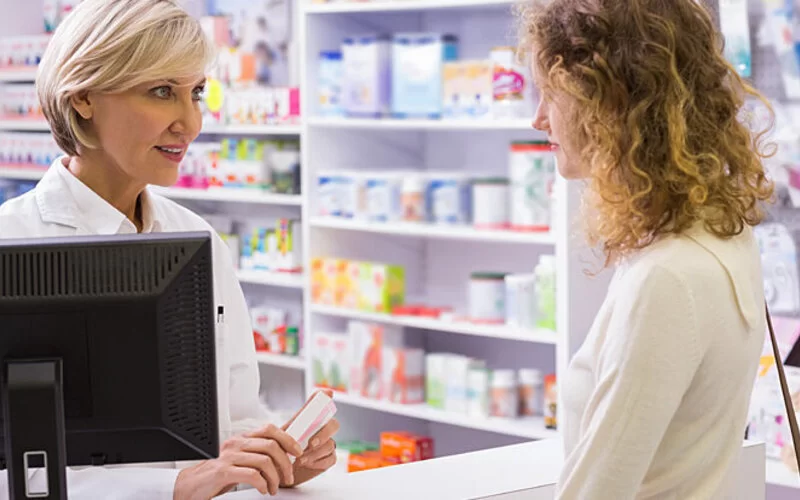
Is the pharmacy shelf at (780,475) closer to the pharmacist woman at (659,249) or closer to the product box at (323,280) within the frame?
the product box at (323,280)

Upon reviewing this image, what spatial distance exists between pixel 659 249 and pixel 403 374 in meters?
3.17

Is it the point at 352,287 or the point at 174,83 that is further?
the point at 352,287

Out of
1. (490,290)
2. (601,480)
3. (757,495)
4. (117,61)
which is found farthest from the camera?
(490,290)

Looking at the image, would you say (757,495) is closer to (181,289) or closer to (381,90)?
(181,289)

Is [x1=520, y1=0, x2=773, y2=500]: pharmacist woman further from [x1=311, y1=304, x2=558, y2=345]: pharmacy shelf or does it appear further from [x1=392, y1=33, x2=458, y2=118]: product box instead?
[x1=392, y1=33, x2=458, y2=118]: product box

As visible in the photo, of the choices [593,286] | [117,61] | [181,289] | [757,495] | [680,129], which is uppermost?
[117,61]

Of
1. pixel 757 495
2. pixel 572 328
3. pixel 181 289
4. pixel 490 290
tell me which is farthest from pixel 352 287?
pixel 181 289

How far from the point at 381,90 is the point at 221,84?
1.00m

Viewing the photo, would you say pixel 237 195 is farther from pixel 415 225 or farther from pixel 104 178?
pixel 104 178

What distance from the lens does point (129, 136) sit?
89.6 inches

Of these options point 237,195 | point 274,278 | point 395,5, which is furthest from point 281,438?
point 237,195

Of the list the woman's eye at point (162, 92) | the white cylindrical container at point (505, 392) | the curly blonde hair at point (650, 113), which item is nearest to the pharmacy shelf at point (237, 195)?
the white cylindrical container at point (505, 392)

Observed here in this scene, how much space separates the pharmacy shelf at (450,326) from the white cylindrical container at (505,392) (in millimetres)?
147

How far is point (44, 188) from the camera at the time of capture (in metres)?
2.24
